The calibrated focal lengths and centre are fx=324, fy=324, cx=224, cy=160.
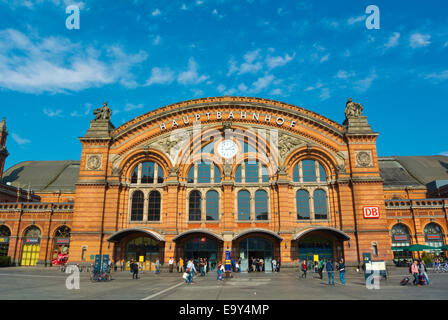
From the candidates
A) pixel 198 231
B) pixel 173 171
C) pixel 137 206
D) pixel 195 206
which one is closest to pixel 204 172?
pixel 173 171

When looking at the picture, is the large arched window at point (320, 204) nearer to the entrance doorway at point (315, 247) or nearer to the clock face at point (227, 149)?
the entrance doorway at point (315, 247)

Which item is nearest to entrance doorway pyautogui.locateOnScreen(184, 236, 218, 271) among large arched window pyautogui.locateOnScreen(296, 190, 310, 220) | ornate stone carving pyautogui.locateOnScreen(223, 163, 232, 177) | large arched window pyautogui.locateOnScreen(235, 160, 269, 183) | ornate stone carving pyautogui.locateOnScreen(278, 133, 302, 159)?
ornate stone carving pyautogui.locateOnScreen(223, 163, 232, 177)

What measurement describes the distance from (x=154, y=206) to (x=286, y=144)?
16647 mm

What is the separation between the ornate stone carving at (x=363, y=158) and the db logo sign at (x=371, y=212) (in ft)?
15.3

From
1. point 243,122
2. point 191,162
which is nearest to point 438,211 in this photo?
point 243,122

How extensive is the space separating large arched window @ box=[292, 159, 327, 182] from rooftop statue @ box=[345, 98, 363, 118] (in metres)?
6.66

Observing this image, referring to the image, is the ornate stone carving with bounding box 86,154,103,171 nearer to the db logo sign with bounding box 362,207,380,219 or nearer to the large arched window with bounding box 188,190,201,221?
the large arched window with bounding box 188,190,201,221

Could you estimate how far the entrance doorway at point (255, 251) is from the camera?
35.0m

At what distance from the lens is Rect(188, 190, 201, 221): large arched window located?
3620cm

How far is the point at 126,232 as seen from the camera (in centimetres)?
3391

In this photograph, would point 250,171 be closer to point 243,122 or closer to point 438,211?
point 243,122

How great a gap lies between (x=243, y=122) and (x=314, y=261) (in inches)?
679
